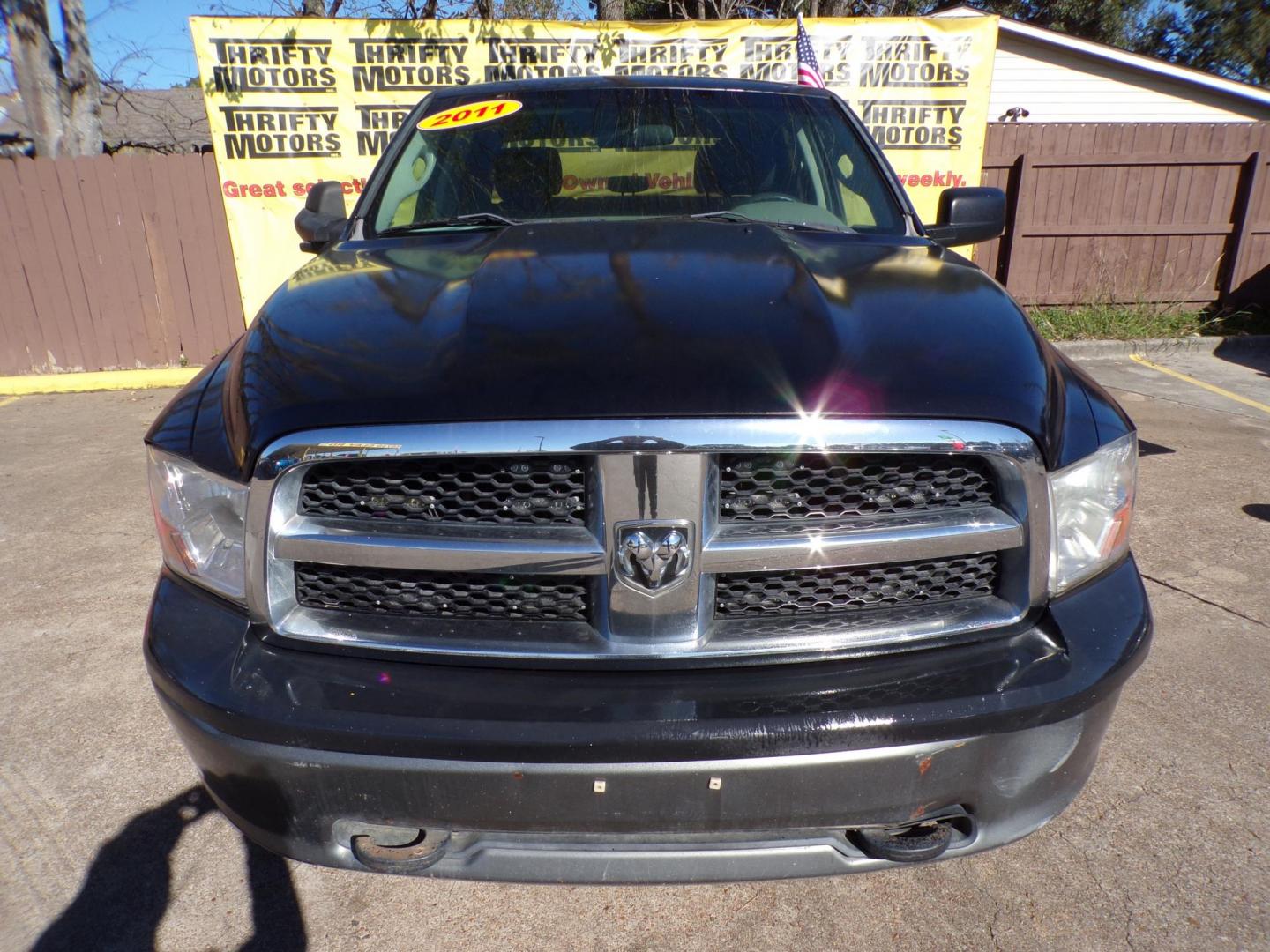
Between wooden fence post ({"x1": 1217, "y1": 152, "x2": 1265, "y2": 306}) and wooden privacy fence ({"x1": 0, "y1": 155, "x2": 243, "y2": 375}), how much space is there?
392 inches

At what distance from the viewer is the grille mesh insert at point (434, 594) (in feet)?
5.23

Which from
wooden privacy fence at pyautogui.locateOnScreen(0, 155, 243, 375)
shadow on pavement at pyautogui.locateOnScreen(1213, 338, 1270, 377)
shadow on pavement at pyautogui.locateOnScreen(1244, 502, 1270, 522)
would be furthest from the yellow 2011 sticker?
shadow on pavement at pyautogui.locateOnScreen(1213, 338, 1270, 377)

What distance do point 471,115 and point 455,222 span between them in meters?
0.73

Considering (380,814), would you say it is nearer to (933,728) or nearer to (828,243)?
(933,728)

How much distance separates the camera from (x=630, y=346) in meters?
1.58

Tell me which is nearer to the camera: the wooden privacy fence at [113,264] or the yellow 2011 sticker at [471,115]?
the yellow 2011 sticker at [471,115]

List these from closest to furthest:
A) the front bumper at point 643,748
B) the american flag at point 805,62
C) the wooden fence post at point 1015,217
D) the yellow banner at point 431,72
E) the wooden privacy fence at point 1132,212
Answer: the front bumper at point 643,748 → the american flag at point 805,62 → the yellow banner at point 431,72 → the wooden fence post at point 1015,217 → the wooden privacy fence at point 1132,212

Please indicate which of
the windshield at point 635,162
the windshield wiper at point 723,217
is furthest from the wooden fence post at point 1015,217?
the windshield wiper at point 723,217

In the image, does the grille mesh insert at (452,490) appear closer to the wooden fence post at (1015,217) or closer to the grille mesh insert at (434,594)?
the grille mesh insert at (434,594)

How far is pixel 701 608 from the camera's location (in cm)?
154

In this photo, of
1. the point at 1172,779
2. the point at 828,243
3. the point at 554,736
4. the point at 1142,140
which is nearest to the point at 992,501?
the point at 554,736

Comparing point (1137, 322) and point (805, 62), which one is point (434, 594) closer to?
point (805, 62)

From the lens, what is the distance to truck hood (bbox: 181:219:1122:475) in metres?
1.48

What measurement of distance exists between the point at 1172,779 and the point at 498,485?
2106 mm
